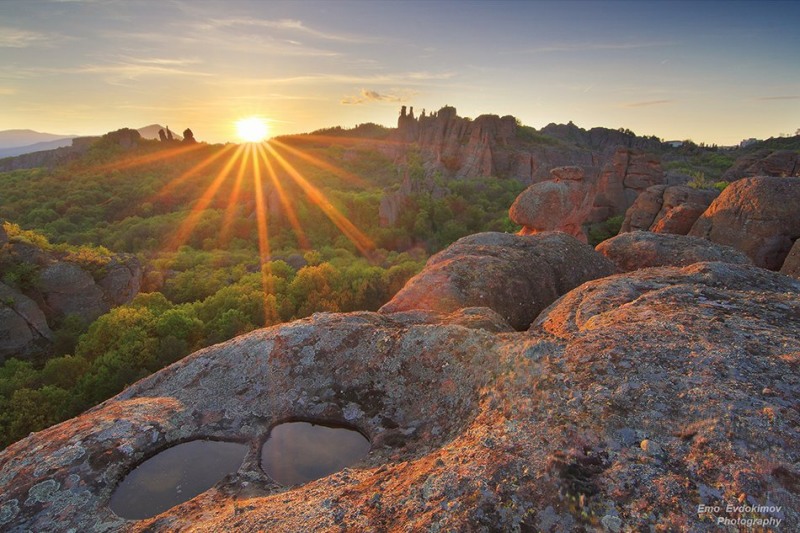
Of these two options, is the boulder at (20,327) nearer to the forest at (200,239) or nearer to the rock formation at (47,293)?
the rock formation at (47,293)

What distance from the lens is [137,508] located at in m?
3.93

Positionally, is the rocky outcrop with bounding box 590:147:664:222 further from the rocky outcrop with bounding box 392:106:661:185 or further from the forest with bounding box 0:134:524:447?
the rocky outcrop with bounding box 392:106:661:185

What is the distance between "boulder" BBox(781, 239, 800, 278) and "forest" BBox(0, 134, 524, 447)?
18.7 metres

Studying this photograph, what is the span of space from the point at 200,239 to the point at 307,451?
5577 cm

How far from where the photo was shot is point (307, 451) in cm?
460

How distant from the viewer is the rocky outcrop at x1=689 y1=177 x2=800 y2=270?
47.2 feet

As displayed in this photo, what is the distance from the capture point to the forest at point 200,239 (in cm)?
1903

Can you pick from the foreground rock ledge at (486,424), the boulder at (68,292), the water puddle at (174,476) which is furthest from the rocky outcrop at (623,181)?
the water puddle at (174,476)

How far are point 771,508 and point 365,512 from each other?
2641 millimetres

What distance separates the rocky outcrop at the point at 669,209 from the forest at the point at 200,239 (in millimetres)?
15205

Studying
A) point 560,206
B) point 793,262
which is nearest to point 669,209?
point 560,206

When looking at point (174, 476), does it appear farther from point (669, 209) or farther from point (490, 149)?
point (490, 149)

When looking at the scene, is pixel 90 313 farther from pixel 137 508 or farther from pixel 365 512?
pixel 365 512

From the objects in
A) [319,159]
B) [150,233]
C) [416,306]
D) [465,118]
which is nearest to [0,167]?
[319,159]
